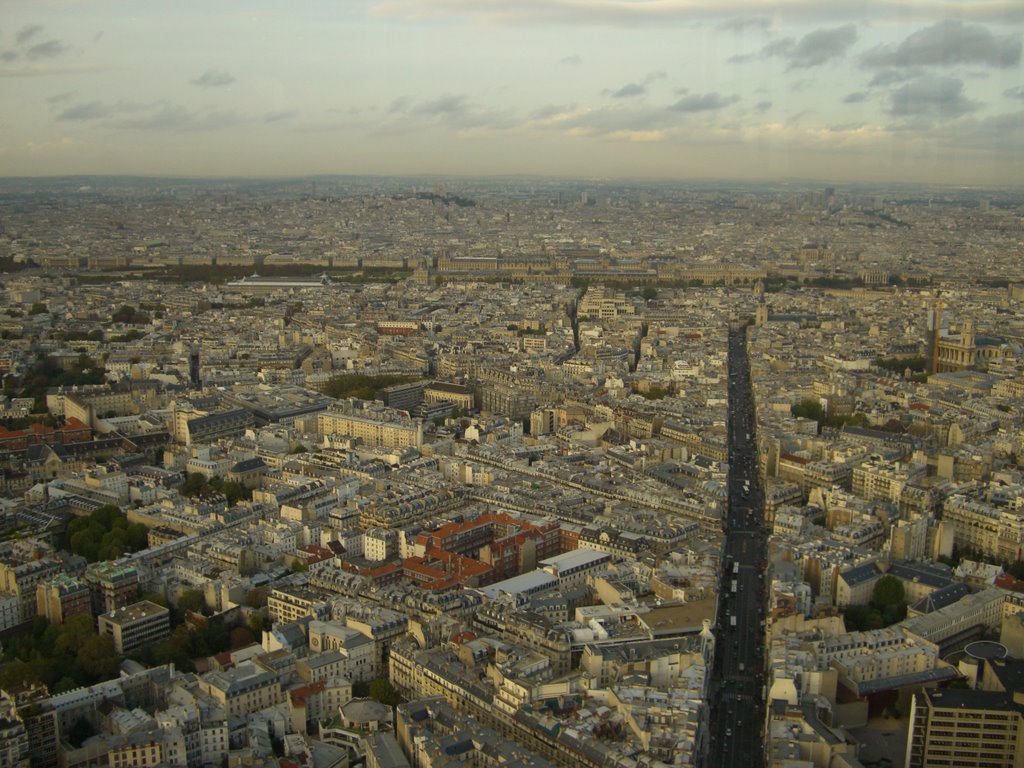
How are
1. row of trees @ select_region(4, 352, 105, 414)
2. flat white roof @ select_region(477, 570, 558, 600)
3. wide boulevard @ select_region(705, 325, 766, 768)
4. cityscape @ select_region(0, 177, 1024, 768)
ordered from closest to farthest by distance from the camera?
cityscape @ select_region(0, 177, 1024, 768), wide boulevard @ select_region(705, 325, 766, 768), flat white roof @ select_region(477, 570, 558, 600), row of trees @ select_region(4, 352, 105, 414)

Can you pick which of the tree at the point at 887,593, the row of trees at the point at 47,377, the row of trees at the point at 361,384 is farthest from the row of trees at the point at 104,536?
the tree at the point at 887,593

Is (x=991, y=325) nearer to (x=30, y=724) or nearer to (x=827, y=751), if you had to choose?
(x=827, y=751)

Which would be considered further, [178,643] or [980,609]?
[980,609]

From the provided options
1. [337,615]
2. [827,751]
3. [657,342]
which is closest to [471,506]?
[337,615]

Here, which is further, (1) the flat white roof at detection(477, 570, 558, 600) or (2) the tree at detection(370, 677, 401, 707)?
(1) the flat white roof at detection(477, 570, 558, 600)

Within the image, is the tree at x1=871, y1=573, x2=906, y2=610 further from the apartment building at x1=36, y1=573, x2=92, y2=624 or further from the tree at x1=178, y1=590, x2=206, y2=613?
the apartment building at x1=36, y1=573, x2=92, y2=624

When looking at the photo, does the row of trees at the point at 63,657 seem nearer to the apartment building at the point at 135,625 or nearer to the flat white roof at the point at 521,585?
the apartment building at the point at 135,625

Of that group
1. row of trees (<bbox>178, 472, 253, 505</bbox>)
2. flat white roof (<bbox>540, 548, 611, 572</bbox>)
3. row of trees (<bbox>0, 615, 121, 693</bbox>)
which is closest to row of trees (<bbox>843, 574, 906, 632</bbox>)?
flat white roof (<bbox>540, 548, 611, 572</bbox>)

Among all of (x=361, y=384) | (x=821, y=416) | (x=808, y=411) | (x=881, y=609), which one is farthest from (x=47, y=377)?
(x=881, y=609)
